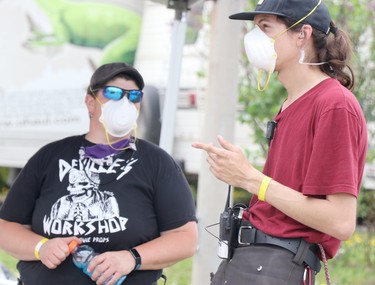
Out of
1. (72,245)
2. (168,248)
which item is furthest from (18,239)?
(168,248)

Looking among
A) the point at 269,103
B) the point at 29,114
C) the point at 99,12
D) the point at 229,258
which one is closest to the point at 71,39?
the point at 99,12

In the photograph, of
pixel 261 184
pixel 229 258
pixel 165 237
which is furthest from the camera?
pixel 165 237

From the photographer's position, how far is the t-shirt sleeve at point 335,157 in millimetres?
2002

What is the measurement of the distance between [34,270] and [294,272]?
124 cm

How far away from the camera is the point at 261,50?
2.24m

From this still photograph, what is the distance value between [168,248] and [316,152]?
103 cm

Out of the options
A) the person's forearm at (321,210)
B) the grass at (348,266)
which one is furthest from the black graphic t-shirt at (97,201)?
the grass at (348,266)

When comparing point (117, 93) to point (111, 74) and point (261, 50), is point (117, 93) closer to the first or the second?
point (111, 74)

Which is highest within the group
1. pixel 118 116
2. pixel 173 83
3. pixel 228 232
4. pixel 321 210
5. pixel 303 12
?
pixel 303 12

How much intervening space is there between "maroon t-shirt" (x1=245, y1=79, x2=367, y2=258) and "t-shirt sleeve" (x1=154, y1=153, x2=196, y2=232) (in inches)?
25.9

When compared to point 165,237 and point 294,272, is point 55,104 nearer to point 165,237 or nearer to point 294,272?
point 165,237

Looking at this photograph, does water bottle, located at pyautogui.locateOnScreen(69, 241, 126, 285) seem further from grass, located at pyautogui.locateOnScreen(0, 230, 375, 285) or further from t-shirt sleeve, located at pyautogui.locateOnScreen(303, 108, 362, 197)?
grass, located at pyautogui.locateOnScreen(0, 230, 375, 285)

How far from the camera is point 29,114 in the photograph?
7.96m

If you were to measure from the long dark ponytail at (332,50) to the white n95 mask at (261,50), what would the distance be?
0.27 feet
